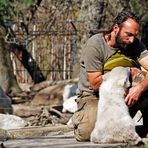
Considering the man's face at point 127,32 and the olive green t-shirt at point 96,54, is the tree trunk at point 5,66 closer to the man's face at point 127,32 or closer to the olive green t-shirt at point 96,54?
the olive green t-shirt at point 96,54

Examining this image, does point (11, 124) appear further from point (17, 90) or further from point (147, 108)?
point (17, 90)

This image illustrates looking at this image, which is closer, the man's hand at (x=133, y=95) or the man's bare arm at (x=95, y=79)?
the man's hand at (x=133, y=95)

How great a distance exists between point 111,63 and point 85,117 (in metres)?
0.62

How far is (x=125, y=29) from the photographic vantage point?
234 inches

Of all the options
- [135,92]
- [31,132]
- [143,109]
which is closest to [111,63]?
[135,92]

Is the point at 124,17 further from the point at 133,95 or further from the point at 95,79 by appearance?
the point at 133,95

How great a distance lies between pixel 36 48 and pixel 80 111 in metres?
14.1

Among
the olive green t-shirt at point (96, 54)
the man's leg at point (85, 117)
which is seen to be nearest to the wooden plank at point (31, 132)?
the man's leg at point (85, 117)

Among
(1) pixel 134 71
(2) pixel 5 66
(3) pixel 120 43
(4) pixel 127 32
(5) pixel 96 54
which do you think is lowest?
(2) pixel 5 66

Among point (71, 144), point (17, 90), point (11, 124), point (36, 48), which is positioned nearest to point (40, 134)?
point (11, 124)

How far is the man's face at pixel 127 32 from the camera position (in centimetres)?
593

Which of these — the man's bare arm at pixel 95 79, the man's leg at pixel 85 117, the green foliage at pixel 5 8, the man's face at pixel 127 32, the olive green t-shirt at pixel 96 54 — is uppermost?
→ the man's face at pixel 127 32

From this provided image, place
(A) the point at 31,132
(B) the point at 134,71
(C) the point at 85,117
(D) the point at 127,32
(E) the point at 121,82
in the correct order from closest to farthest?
(E) the point at 121,82 < (D) the point at 127,32 < (B) the point at 134,71 < (C) the point at 85,117 < (A) the point at 31,132

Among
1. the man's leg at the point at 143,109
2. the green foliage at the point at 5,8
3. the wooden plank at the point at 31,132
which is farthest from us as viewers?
the green foliage at the point at 5,8
